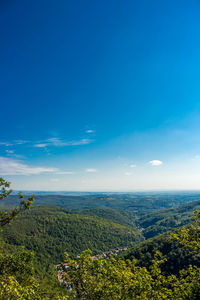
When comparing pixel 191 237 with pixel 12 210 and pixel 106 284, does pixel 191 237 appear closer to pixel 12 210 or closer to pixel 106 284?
pixel 106 284

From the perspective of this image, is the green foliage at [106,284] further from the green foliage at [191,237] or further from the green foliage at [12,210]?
the green foliage at [12,210]

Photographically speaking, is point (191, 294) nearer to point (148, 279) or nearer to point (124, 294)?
point (148, 279)

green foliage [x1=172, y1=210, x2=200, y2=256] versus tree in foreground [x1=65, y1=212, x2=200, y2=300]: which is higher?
green foliage [x1=172, y1=210, x2=200, y2=256]

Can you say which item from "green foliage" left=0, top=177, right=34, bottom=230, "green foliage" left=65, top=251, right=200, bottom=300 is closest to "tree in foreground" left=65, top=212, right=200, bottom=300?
"green foliage" left=65, top=251, right=200, bottom=300

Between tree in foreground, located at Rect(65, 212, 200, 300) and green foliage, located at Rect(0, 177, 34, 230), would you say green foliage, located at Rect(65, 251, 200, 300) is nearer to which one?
tree in foreground, located at Rect(65, 212, 200, 300)

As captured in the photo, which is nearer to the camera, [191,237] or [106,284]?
[106,284]

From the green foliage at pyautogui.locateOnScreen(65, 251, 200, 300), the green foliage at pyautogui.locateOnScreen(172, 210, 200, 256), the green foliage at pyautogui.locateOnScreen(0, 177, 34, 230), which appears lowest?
the green foliage at pyautogui.locateOnScreen(65, 251, 200, 300)

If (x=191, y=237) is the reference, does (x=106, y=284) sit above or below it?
below

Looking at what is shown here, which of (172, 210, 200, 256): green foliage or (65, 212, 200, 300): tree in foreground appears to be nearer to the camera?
(65, 212, 200, 300): tree in foreground

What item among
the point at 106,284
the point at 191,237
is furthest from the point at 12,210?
the point at 191,237

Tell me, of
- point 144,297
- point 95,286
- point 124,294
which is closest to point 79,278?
point 95,286

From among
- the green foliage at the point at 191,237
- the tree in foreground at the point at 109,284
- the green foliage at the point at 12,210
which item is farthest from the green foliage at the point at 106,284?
the green foliage at the point at 12,210

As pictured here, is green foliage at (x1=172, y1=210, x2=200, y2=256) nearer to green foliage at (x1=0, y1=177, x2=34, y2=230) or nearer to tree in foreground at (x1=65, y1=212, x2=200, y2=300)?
tree in foreground at (x1=65, y1=212, x2=200, y2=300)
